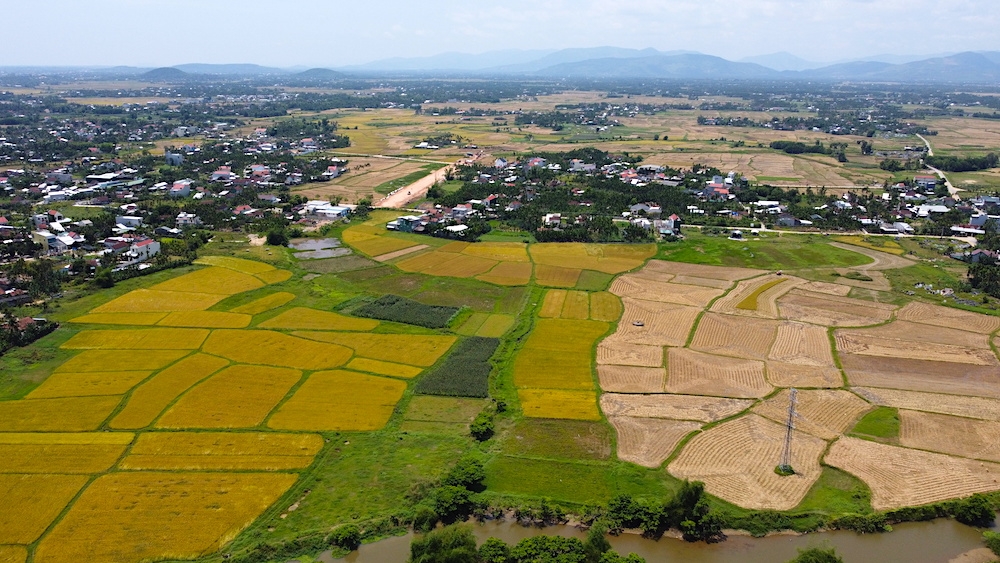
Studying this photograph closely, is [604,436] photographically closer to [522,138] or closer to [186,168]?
[186,168]

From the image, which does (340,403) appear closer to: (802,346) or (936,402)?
(802,346)

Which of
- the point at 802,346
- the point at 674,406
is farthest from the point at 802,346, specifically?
the point at 674,406

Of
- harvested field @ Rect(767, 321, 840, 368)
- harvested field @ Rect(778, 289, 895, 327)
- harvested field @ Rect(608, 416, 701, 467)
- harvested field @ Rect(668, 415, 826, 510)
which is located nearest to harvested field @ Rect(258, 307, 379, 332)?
harvested field @ Rect(608, 416, 701, 467)

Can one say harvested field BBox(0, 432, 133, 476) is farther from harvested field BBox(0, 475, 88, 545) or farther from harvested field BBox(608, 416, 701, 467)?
harvested field BBox(608, 416, 701, 467)

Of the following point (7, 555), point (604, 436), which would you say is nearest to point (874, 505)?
point (604, 436)

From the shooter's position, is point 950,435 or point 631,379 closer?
point 950,435

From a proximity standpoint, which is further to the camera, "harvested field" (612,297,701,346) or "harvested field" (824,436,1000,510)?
"harvested field" (612,297,701,346)

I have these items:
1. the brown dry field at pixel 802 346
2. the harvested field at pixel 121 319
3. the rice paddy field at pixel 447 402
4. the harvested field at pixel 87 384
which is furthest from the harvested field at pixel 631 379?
the harvested field at pixel 121 319
